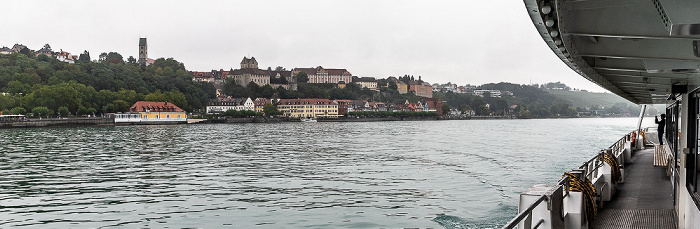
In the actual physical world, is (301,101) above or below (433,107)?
above

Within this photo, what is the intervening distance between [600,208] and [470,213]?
643 cm

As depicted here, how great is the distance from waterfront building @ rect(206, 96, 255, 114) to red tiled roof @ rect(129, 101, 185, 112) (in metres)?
23.3

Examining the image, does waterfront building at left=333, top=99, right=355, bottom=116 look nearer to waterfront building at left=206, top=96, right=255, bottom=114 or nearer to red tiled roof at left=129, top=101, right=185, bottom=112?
waterfront building at left=206, top=96, right=255, bottom=114

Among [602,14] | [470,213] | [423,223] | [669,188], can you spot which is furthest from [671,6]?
[470,213]

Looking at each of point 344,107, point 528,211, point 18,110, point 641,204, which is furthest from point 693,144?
point 344,107

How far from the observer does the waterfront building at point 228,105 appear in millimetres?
150000

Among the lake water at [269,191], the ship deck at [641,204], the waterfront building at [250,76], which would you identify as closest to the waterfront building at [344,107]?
the waterfront building at [250,76]

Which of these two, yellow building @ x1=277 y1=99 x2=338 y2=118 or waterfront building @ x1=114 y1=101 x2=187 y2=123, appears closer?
waterfront building @ x1=114 y1=101 x2=187 y2=123

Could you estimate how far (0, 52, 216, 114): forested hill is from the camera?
109 metres

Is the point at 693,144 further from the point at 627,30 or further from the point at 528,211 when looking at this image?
the point at 528,211

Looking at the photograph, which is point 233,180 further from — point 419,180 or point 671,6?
point 671,6

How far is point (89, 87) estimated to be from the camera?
11800 cm

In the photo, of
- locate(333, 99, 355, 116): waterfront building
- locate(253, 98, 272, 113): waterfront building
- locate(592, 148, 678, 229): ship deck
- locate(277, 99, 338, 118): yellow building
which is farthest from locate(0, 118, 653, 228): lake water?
locate(333, 99, 355, 116): waterfront building

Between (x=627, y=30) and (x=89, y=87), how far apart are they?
124854 mm
